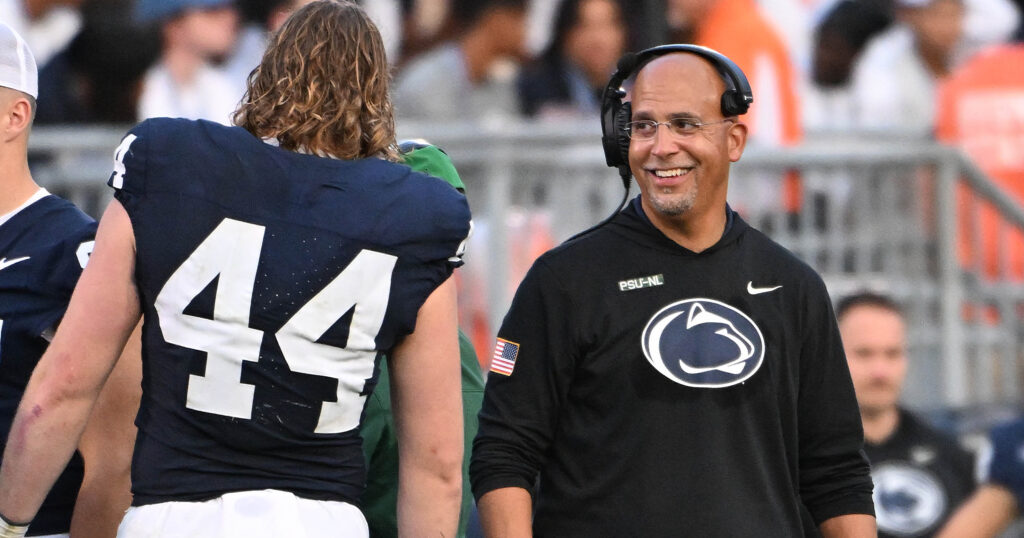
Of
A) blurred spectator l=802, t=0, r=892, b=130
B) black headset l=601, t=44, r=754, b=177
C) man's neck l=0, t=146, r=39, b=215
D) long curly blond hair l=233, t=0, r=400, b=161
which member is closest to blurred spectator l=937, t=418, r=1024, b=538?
black headset l=601, t=44, r=754, b=177

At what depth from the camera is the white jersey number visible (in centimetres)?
285

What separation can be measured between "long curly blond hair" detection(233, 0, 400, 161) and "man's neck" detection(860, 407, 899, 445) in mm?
3786

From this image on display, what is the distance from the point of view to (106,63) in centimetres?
816

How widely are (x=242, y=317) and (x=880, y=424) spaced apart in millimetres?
4044

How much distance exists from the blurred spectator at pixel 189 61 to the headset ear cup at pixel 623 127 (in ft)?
16.5

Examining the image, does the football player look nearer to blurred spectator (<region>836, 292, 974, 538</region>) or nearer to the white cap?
the white cap

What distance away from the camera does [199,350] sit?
2.86 metres

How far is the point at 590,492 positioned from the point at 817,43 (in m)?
8.26

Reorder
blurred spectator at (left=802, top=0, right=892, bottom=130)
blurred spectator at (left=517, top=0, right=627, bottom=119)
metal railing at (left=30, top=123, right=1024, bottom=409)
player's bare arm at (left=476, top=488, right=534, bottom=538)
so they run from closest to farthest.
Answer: player's bare arm at (left=476, top=488, right=534, bottom=538)
metal railing at (left=30, top=123, right=1024, bottom=409)
blurred spectator at (left=517, top=0, right=627, bottom=119)
blurred spectator at (left=802, top=0, right=892, bottom=130)

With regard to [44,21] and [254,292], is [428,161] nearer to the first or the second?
[254,292]

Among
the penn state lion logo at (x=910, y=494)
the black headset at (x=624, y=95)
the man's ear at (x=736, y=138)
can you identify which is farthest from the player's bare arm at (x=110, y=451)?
the penn state lion logo at (x=910, y=494)

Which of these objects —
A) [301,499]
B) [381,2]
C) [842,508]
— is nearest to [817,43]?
[381,2]

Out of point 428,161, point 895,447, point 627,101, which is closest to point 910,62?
point 895,447

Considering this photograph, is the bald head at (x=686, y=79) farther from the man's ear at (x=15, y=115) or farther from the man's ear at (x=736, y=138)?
the man's ear at (x=15, y=115)
